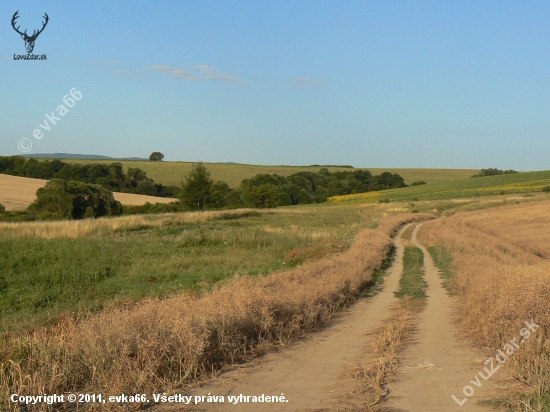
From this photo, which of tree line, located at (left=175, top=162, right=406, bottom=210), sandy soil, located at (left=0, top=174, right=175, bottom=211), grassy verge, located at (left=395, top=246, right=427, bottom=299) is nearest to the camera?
grassy verge, located at (left=395, top=246, right=427, bottom=299)

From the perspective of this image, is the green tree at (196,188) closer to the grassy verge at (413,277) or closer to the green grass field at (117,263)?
the green grass field at (117,263)

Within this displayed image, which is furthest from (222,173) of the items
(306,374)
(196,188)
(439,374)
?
(439,374)

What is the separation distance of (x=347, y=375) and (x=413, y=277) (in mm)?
10389

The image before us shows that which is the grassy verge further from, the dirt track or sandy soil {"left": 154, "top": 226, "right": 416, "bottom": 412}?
sandy soil {"left": 154, "top": 226, "right": 416, "bottom": 412}

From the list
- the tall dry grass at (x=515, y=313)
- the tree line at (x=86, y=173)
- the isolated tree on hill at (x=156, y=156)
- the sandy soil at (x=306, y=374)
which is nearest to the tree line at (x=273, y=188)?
the tree line at (x=86, y=173)

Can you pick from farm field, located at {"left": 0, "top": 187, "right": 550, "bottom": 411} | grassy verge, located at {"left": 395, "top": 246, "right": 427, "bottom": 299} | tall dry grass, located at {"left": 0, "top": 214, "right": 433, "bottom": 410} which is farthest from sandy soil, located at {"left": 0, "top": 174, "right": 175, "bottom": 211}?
tall dry grass, located at {"left": 0, "top": 214, "right": 433, "bottom": 410}

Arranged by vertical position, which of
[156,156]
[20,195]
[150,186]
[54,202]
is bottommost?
[54,202]

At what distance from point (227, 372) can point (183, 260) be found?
44.1 ft

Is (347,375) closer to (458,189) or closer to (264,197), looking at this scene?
(264,197)

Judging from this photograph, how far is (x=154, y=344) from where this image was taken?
21.0 feet

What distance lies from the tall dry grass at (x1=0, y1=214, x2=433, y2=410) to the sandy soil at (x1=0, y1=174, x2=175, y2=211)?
55.6 metres

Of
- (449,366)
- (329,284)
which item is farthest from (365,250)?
(449,366)

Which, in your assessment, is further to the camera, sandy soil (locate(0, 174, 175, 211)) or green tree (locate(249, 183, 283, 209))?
green tree (locate(249, 183, 283, 209))

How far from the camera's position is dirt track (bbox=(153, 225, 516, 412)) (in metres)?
5.66
